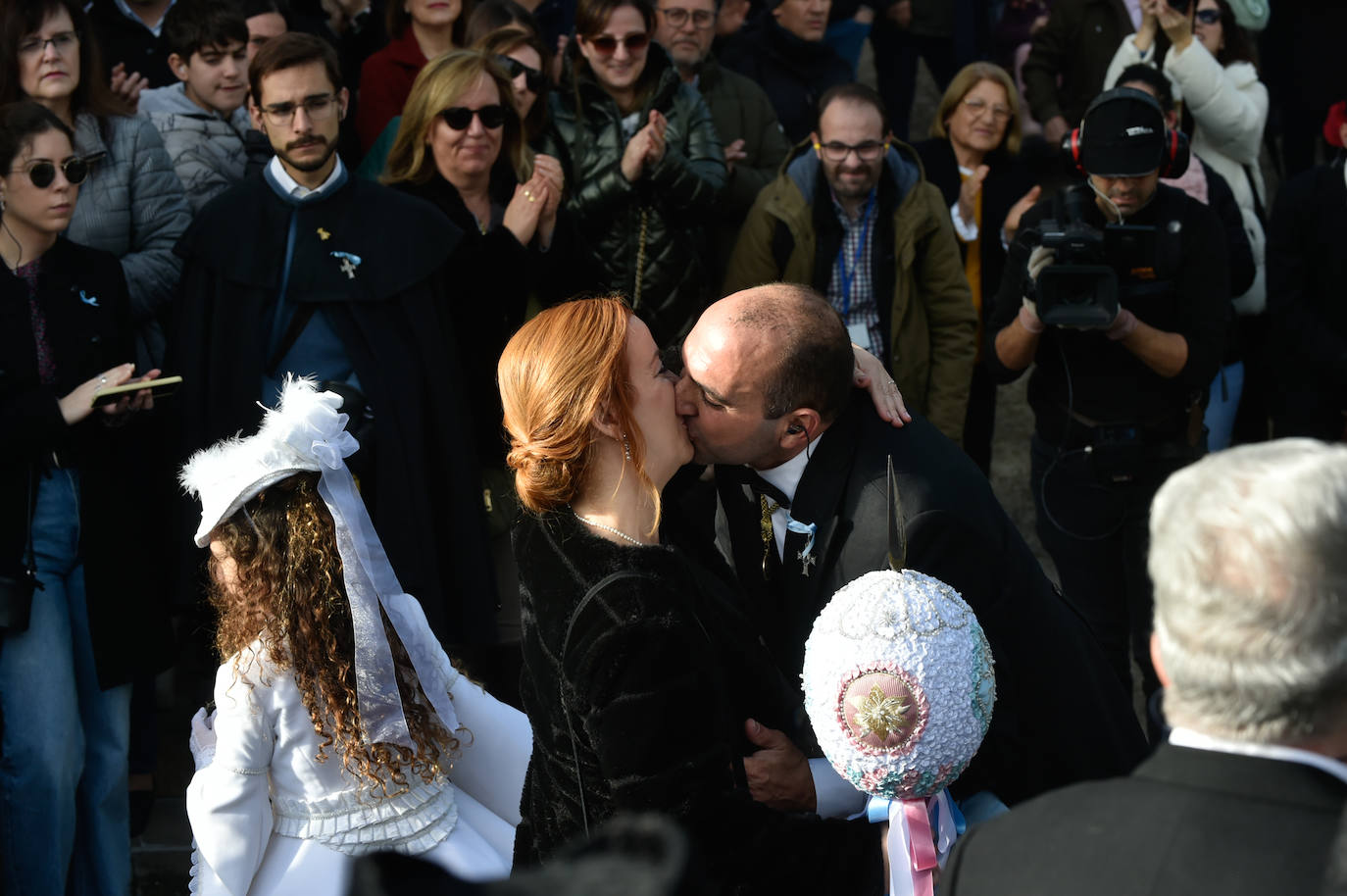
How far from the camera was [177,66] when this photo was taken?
5.16 metres

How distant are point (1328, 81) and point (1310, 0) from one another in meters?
0.41

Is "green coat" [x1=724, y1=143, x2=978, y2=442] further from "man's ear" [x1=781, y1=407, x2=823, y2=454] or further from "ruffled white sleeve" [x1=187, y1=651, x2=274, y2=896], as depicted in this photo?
"ruffled white sleeve" [x1=187, y1=651, x2=274, y2=896]

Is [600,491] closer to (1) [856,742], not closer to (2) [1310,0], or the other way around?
(1) [856,742]

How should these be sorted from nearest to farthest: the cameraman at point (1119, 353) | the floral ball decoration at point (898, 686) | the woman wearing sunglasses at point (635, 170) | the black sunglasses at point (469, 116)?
the floral ball decoration at point (898, 686) → the cameraman at point (1119, 353) → the black sunglasses at point (469, 116) → the woman wearing sunglasses at point (635, 170)

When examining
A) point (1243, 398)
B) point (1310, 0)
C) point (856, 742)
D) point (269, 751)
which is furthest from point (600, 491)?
point (1310, 0)

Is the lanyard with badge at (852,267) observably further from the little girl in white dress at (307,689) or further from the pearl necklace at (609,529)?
the pearl necklace at (609,529)

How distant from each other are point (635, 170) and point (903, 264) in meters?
1.05

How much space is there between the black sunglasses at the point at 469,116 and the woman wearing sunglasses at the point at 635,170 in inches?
18.0

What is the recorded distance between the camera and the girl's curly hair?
2.85 m

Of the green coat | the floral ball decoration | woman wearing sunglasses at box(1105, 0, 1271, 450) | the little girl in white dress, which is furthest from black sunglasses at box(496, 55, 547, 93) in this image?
the floral ball decoration

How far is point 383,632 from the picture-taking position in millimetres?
2965

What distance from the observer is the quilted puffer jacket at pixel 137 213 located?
4.39 metres

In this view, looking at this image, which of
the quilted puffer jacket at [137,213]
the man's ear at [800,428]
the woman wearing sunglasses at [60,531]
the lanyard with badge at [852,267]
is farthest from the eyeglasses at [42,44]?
the man's ear at [800,428]

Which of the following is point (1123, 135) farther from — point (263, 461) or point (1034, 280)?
point (263, 461)
